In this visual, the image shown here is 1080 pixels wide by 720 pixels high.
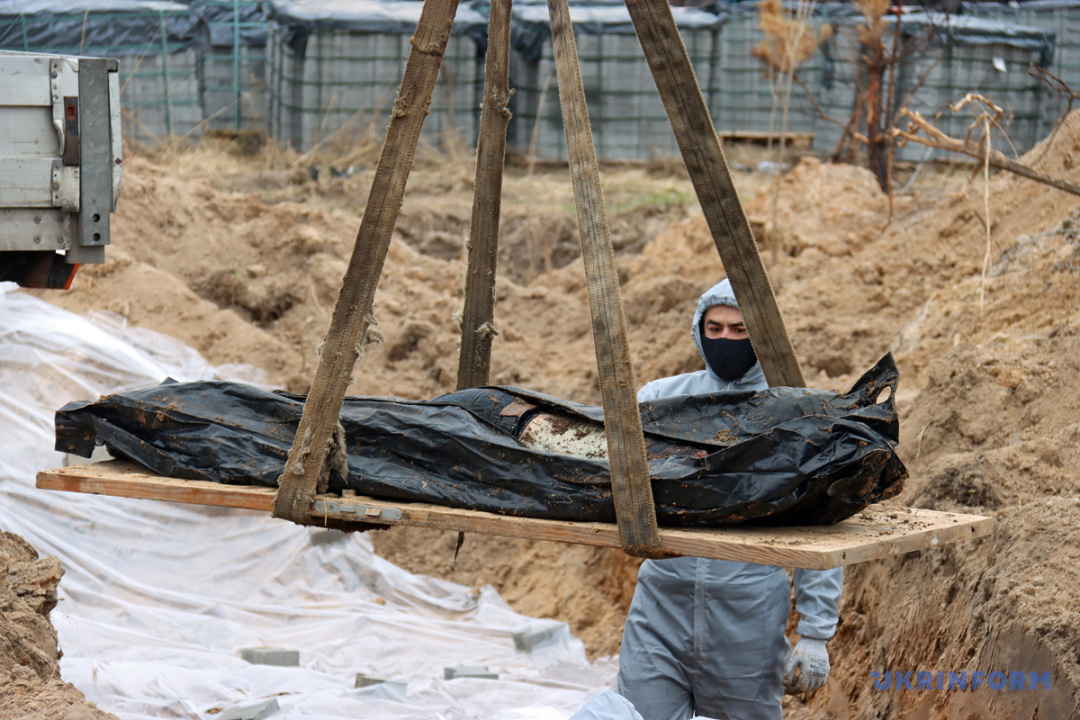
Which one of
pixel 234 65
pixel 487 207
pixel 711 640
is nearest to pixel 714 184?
pixel 487 207

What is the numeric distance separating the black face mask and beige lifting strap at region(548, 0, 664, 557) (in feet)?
3.21

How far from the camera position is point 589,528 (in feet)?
8.41

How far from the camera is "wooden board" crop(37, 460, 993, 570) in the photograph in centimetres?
235

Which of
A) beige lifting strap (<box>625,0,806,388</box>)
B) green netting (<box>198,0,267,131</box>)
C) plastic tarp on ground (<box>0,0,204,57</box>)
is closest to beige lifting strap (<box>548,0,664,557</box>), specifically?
beige lifting strap (<box>625,0,806,388</box>)

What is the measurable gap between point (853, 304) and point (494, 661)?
384cm

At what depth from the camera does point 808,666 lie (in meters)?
3.11

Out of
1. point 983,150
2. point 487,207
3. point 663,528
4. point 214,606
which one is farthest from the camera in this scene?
point 214,606

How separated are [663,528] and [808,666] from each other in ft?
2.84

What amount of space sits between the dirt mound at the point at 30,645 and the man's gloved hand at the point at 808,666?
211 centimetres

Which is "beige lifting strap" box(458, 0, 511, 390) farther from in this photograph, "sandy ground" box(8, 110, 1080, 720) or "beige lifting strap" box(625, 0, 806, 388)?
"sandy ground" box(8, 110, 1080, 720)

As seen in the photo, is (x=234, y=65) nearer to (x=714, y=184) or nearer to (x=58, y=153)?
(x=58, y=153)

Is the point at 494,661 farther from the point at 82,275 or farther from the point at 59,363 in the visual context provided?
the point at 82,275

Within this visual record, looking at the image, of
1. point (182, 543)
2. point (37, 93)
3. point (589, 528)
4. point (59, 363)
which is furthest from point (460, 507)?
point (59, 363)

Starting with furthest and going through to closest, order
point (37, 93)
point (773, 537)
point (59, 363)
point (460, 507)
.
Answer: point (59, 363), point (37, 93), point (460, 507), point (773, 537)
